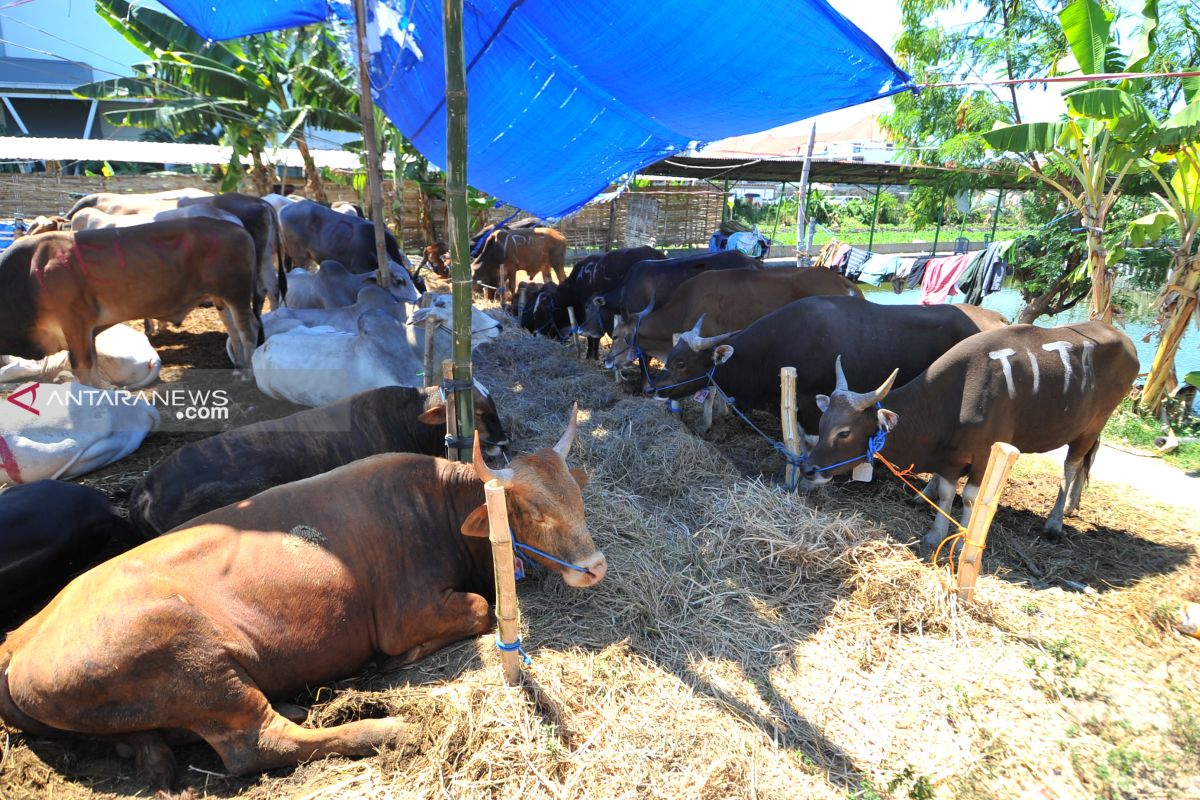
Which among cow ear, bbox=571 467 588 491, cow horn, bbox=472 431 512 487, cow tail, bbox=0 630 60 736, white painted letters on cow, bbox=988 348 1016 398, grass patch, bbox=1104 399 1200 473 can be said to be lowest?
grass patch, bbox=1104 399 1200 473

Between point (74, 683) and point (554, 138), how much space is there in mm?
5797

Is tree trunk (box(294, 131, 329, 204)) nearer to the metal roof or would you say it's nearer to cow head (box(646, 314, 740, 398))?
the metal roof

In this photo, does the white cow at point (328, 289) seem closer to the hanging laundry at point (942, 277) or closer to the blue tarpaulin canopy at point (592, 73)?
the blue tarpaulin canopy at point (592, 73)

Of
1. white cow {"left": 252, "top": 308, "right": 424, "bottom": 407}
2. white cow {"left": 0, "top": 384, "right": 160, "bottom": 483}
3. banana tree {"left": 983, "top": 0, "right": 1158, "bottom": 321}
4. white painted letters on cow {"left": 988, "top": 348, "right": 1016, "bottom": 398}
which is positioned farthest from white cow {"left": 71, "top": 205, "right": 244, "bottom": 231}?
banana tree {"left": 983, "top": 0, "right": 1158, "bottom": 321}

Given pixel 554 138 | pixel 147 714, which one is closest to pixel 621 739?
pixel 147 714

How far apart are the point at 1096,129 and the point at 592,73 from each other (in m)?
5.92

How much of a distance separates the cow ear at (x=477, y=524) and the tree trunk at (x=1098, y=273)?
8611 mm

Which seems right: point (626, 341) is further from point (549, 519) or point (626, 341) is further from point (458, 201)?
point (549, 519)

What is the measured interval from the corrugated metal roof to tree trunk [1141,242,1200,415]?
1802 centimetres

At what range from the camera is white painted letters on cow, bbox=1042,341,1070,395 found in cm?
530

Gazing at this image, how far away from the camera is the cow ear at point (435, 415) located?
4527 mm

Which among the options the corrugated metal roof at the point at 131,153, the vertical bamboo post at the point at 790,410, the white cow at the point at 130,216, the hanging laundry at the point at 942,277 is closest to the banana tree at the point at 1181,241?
the hanging laundry at the point at 942,277

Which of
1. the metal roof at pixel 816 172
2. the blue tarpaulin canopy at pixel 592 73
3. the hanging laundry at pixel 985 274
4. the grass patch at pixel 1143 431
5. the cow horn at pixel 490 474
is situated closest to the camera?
the cow horn at pixel 490 474

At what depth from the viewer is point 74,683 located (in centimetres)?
277
